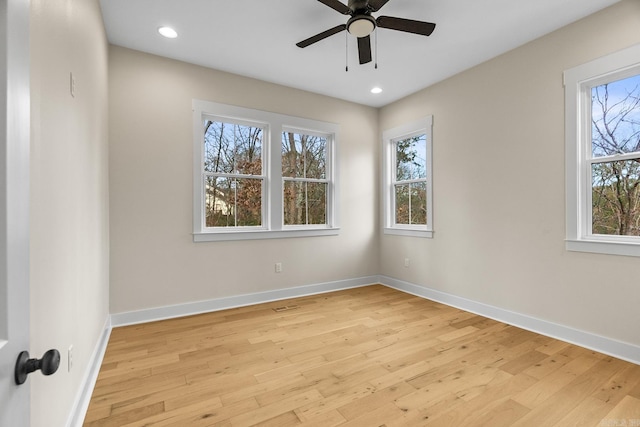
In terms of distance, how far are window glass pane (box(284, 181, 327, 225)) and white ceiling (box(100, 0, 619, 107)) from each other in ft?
4.44

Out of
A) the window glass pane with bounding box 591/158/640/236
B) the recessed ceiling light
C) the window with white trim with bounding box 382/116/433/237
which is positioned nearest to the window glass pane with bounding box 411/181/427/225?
the window with white trim with bounding box 382/116/433/237

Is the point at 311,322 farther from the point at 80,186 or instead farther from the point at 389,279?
the point at 80,186

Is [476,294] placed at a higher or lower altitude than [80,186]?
lower

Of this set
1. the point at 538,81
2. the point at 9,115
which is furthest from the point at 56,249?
the point at 538,81

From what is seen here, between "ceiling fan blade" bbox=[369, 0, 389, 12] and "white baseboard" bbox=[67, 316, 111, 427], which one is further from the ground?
"ceiling fan blade" bbox=[369, 0, 389, 12]

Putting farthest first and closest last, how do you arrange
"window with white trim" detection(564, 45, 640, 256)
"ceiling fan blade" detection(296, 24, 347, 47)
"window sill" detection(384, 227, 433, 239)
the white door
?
1. "window sill" detection(384, 227, 433, 239)
2. "window with white trim" detection(564, 45, 640, 256)
3. "ceiling fan blade" detection(296, 24, 347, 47)
4. the white door

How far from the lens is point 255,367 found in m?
2.30

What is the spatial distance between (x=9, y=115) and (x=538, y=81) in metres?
3.69

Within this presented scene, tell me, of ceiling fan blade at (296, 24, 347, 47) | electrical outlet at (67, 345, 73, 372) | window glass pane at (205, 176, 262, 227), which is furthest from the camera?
window glass pane at (205, 176, 262, 227)

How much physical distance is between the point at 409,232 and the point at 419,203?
424 millimetres

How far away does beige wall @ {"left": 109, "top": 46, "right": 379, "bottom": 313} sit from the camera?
3096 mm

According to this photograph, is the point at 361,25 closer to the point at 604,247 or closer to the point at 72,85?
the point at 72,85

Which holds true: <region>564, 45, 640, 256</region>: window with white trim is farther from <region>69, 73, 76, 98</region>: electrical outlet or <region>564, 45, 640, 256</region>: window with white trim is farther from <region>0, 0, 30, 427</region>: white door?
<region>69, 73, 76, 98</region>: electrical outlet

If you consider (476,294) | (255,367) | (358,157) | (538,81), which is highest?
(538,81)
